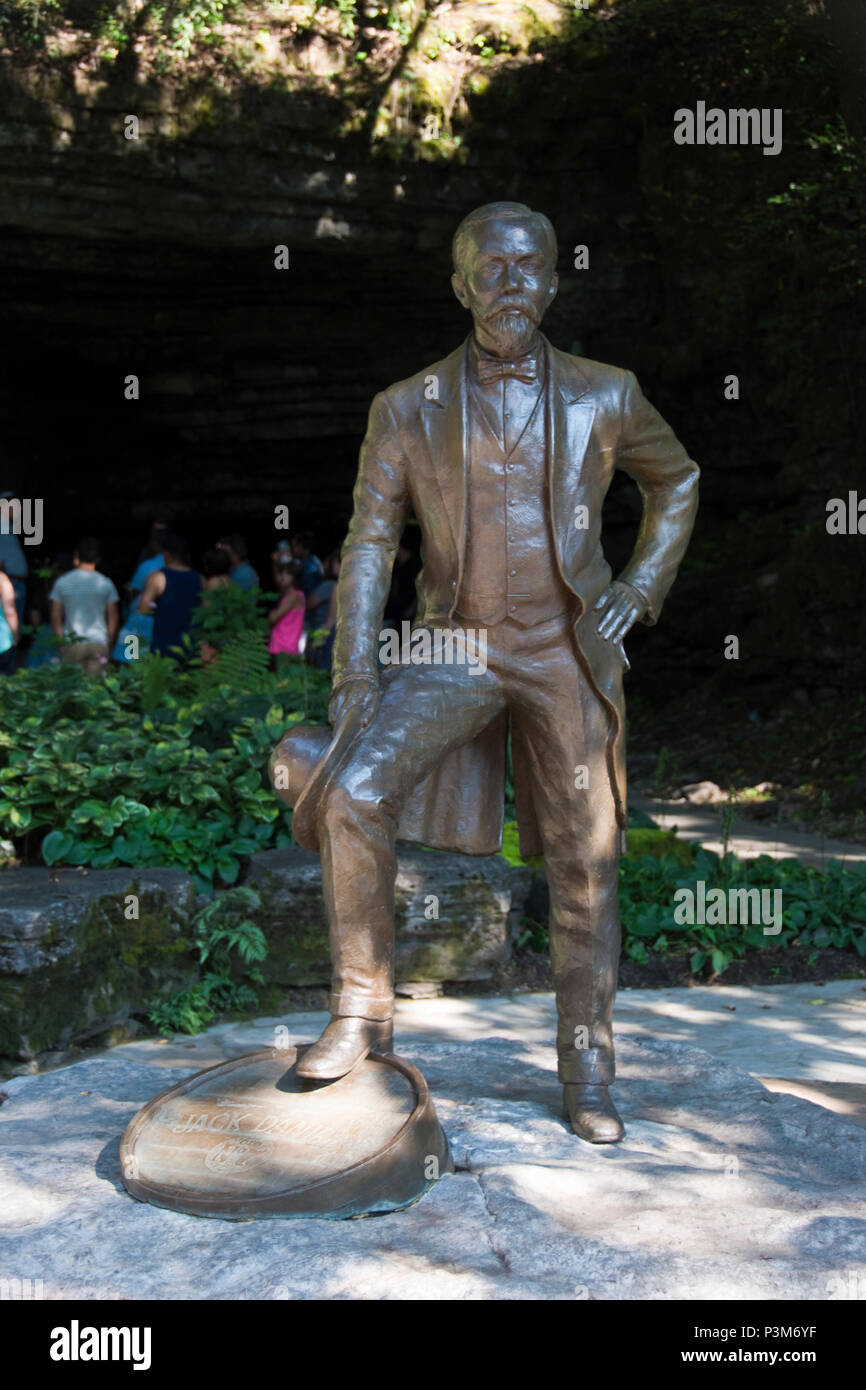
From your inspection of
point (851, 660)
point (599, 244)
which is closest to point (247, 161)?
point (599, 244)

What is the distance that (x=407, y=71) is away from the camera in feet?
33.4

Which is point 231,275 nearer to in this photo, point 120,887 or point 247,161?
point 247,161

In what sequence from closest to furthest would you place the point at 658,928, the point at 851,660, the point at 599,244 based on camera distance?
1. the point at 658,928
2. the point at 851,660
3. the point at 599,244

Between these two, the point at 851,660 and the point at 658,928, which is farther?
the point at 851,660

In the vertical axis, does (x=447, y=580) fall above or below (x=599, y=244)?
below

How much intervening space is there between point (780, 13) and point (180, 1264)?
35.4 feet

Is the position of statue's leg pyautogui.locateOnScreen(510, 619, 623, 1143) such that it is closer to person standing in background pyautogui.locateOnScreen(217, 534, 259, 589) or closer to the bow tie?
the bow tie

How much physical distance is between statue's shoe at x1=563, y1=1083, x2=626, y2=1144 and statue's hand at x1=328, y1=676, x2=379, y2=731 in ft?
3.45

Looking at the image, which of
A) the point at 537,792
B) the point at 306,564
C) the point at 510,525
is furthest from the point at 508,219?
the point at 306,564

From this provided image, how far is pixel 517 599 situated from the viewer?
335cm

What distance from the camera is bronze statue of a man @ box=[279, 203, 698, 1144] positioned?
325 cm

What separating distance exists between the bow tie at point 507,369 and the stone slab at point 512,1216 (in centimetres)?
180

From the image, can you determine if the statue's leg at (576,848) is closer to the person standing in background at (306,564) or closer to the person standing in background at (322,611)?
the person standing in background at (322,611)

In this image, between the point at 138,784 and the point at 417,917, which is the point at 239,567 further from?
the point at 417,917
